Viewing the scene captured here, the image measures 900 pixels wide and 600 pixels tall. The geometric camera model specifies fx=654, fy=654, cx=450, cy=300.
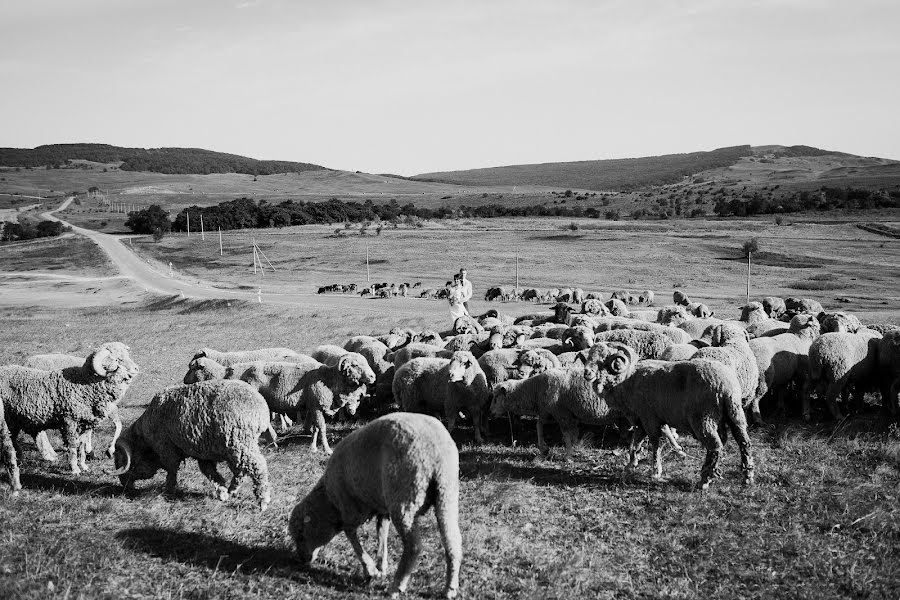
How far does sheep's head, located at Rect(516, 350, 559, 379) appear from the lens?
1330 cm

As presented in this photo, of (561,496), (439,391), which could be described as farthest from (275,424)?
(561,496)

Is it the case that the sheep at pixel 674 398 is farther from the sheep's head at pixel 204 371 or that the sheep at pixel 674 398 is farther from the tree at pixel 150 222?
the tree at pixel 150 222

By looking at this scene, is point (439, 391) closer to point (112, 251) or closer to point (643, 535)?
point (643, 535)

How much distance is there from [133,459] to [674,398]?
810 cm

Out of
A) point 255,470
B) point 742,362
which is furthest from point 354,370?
point 742,362

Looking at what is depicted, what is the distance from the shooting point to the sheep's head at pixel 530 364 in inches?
523

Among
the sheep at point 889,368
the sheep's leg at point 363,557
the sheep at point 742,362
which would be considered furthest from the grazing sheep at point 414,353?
the sheep at point 889,368

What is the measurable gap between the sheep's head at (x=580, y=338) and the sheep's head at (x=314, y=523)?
30.0ft

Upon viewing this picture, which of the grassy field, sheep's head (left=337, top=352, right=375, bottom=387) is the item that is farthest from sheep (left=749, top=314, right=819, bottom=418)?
the grassy field

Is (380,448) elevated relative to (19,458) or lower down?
elevated

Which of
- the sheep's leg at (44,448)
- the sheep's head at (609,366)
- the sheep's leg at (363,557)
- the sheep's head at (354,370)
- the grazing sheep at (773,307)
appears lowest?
the sheep's leg at (44,448)

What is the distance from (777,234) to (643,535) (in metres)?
65.7

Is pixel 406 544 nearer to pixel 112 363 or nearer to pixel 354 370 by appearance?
pixel 354 370

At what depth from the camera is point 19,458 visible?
11039 mm
